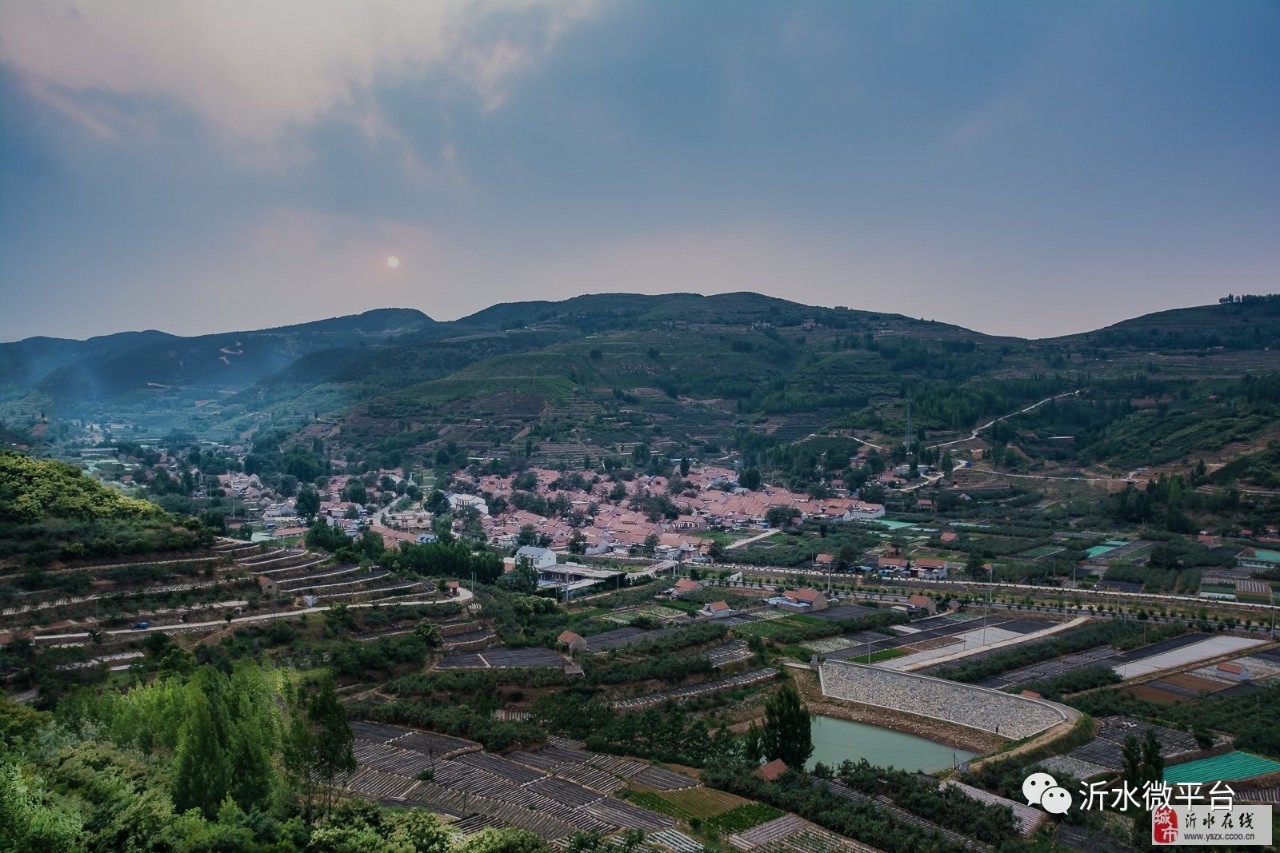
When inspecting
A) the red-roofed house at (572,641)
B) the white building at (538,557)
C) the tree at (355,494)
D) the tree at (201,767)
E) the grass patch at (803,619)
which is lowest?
the grass patch at (803,619)

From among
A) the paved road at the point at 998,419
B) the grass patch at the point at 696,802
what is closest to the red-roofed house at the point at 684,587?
the grass patch at the point at 696,802

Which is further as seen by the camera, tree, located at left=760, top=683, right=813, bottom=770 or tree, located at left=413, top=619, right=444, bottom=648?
tree, located at left=413, top=619, right=444, bottom=648

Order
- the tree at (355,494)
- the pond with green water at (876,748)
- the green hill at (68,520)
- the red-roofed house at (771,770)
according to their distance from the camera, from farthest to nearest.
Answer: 1. the tree at (355,494)
2. the green hill at (68,520)
3. the pond with green water at (876,748)
4. the red-roofed house at (771,770)

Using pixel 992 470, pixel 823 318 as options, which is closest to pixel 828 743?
pixel 992 470

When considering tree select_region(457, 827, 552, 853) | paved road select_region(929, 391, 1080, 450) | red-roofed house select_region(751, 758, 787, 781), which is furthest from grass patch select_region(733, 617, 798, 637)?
paved road select_region(929, 391, 1080, 450)

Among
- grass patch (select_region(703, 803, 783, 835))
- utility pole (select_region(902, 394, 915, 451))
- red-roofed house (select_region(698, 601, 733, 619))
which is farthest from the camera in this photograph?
utility pole (select_region(902, 394, 915, 451))

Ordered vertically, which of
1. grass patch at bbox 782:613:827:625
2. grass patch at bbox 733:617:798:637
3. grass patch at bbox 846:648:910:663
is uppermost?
grass patch at bbox 733:617:798:637

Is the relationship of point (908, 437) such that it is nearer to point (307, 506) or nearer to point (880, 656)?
point (880, 656)

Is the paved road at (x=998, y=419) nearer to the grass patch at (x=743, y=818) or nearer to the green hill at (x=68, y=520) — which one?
the green hill at (x=68, y=520)

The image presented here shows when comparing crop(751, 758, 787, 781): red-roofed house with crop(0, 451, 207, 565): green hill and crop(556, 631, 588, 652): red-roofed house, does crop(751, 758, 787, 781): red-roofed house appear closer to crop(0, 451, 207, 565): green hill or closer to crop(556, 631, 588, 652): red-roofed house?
crop(556, 631, 588, 652): red-roofed house

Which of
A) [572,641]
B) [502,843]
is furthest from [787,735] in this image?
[572,641]
